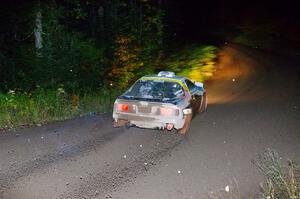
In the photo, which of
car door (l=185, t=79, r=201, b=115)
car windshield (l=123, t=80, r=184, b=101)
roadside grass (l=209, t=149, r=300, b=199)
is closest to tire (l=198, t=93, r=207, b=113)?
car door (l=185, t=79, r=201, b=115)

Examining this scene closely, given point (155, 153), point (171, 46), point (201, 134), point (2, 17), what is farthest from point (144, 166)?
point (171, 46)

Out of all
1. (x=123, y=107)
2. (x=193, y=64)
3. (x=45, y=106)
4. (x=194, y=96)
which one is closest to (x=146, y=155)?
(x=123, y=107)

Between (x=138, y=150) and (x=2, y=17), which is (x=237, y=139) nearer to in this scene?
(x=138, y=150)

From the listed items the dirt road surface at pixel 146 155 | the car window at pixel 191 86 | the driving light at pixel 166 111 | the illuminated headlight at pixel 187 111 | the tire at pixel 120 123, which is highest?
the car window at pixel 191 86

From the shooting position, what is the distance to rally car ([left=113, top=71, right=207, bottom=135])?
455 inches

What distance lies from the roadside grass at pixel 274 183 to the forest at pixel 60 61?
6.89 metres

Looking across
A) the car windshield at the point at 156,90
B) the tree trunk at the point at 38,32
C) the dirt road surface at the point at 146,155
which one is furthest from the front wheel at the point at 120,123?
the tree trunk at the point at 38,32

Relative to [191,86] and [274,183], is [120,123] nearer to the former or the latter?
[191,86]

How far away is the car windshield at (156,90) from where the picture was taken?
12.2 metres

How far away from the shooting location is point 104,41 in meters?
19.4

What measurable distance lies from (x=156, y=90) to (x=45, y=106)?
3.96 meters

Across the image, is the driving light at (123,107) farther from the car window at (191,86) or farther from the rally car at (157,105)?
the car window at (191,86)

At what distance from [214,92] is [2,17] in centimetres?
943

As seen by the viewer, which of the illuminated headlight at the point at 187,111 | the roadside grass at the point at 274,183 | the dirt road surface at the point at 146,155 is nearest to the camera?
the roadside grass at the point at 274,183
